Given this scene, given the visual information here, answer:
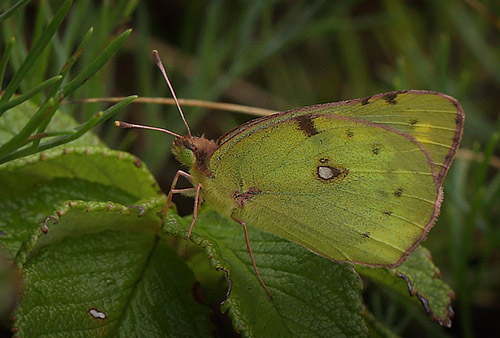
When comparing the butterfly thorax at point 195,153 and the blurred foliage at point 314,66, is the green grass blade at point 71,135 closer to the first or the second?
the butterfly thorax at point 195,153

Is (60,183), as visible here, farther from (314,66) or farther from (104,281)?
(314,66)

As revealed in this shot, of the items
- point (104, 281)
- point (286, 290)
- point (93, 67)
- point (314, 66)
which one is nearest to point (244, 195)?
point (286, 290)

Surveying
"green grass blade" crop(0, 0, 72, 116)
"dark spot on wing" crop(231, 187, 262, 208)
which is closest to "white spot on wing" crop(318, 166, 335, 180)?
"dark spot on wing" crop(231, 187, 262, 208)

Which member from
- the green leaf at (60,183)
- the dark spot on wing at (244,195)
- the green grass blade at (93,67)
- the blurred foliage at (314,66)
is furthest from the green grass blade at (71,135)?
the blurred foliage at (314,66)

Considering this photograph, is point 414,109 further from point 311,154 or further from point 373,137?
point 311,154

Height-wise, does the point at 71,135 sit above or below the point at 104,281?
above

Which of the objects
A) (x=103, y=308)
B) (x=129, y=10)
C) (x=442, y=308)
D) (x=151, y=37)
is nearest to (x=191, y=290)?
(x=103, y=308)
